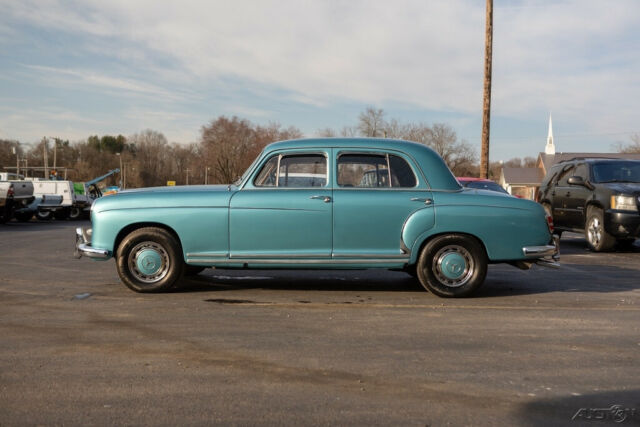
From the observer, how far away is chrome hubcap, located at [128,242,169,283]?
6660 mm

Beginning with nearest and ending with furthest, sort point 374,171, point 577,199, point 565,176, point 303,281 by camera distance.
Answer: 1. point 374,171
2. point 303,281
3. point 577,199
4. point 565,176

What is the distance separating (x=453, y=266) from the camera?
6598 millimetres

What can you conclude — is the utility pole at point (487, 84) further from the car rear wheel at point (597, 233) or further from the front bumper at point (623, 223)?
the front bumper at point (623, 223)

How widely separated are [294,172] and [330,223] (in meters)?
0.73

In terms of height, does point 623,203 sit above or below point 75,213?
above

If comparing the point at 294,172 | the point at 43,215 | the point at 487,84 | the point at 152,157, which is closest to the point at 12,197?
Answer: the point at 43,215

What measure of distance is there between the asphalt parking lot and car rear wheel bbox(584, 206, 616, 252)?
476 cm

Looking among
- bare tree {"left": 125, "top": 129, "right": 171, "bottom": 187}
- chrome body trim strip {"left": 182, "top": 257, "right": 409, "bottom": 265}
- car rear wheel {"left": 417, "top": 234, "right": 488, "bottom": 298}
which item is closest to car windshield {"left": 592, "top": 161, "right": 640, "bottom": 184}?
car rear wheel {"left": 417, "top": 234, "right": 488, "bottom": 298}

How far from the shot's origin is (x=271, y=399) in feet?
11.3

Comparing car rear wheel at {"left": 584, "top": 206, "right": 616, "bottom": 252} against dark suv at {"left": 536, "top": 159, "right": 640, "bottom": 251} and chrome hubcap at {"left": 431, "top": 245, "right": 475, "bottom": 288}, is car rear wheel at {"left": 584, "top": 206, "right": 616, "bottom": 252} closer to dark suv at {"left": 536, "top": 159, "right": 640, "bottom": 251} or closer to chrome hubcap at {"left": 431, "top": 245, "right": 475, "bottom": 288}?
dark suv at {"left": 536, "top": 159, "right": 640, "bottom": 251}

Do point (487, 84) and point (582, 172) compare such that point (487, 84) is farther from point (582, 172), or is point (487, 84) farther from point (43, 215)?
point (43, 215)

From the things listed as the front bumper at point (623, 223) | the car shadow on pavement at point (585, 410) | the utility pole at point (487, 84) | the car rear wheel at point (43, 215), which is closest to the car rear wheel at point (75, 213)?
the car rear wheel at point (43, 215)

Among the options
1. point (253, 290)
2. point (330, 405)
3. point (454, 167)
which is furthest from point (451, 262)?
point (454, 167)

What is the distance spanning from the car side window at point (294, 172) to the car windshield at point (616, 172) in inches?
320
